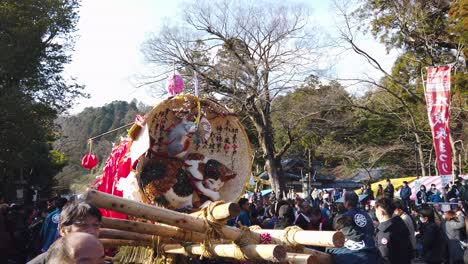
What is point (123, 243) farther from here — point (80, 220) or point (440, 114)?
point (440, 114)

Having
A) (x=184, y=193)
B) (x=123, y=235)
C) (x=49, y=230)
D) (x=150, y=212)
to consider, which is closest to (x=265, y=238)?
(x=150, y=212)

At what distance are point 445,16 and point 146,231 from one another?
23.5 m

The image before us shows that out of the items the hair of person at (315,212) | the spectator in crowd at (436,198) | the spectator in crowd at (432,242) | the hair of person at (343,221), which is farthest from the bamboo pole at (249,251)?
the spectator in crowd at (436,198)

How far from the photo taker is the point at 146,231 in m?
4.89

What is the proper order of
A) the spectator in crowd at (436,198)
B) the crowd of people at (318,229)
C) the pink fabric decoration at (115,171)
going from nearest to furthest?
1. the crowd of people at (318,229)
2. the pink fabric decoration at (115,171)
3. the spectator in crowd at (436,198)

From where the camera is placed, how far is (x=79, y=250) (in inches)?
78.8

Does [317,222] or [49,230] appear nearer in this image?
[49,230]

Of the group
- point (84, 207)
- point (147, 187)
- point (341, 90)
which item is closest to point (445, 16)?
point (341, 90)

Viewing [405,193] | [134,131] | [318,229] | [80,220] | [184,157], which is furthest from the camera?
[405,193]

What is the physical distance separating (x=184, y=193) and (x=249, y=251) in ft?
7.84

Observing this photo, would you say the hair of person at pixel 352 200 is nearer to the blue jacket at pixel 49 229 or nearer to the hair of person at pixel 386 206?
the hair of person at pixel 386 206

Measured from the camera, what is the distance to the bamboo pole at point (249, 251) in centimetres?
378

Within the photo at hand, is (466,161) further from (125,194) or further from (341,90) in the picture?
(125,194)

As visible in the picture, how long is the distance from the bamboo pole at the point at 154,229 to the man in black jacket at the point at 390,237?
7.34ft
